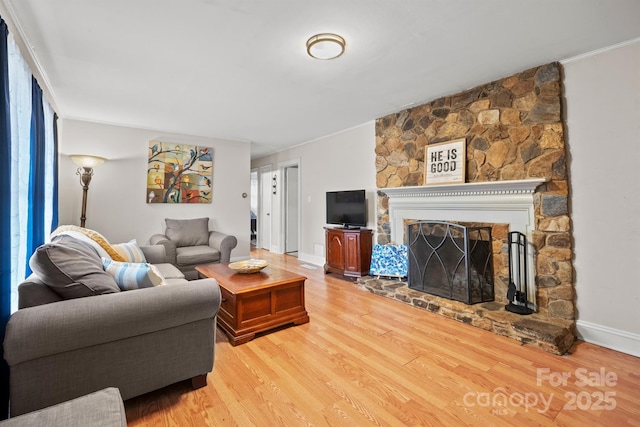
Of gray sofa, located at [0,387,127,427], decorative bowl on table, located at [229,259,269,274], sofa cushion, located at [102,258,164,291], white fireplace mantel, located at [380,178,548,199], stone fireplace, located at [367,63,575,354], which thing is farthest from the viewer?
decorative bowl on table, located at [229,259,269,274]

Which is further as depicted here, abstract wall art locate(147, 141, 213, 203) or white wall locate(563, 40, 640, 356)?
abstract wall art locate(147, 141, 213, 203)

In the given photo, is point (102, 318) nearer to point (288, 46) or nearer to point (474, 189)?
point (288, 46)

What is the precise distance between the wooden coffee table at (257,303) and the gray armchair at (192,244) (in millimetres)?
1175

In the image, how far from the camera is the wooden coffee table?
2.27 meters

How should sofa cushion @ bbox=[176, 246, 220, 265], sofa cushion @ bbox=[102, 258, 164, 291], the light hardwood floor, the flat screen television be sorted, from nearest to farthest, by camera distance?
the light hardwood floor
sofa cushion @ bbox=[102, 258, 164, 291]
sofa cushion @ bbox=[176, 246, 220, 265]
the flat screen television

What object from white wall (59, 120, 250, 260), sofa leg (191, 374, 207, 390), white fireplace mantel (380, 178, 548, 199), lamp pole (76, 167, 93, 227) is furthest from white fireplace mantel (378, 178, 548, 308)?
lamp pole (76, 167, 93, 227)

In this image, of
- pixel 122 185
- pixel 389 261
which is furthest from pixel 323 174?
pixel 122 185

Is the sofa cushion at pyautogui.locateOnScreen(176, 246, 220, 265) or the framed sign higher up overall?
the framed sign

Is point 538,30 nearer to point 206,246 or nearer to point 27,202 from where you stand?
point 27,202

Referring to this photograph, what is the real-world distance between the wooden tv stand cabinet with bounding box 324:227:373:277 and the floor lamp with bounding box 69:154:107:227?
339 centimetres

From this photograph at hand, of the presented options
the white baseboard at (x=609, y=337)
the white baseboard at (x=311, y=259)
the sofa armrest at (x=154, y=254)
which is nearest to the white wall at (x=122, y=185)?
the sofa armrest at (x=154, y=254)

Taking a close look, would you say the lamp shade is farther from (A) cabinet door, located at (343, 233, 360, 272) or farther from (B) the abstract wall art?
(A) cabinet door, located at (343, 233, 360, 272)

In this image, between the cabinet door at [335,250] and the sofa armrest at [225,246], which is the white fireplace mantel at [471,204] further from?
the sofa armrest at [225,246]

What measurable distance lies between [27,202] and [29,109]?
28.3 inches
